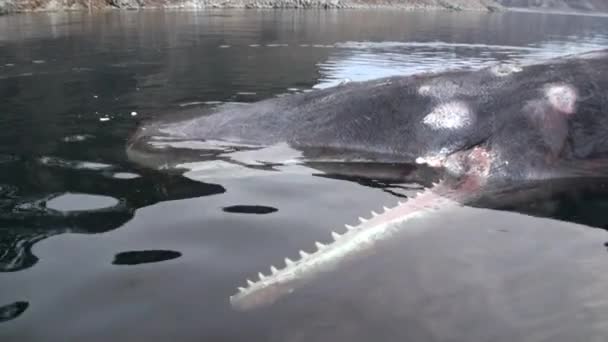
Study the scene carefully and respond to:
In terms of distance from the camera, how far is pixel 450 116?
5871mm

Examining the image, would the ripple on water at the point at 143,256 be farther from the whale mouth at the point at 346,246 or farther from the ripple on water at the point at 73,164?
the ripple on water at the point at 73,164

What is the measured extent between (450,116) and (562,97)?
3.43ft

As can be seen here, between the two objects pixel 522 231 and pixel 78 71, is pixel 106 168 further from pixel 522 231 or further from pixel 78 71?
pixel 78 71

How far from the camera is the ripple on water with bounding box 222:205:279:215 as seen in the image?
4973 millimetres

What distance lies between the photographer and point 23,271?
3.86 meters

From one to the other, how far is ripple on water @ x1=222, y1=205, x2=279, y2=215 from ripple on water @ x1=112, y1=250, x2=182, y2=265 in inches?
35.3

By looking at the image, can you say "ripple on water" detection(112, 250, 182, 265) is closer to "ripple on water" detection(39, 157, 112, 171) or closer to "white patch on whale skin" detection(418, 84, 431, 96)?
"ripple on water" detection(39, 157, 112, 171)

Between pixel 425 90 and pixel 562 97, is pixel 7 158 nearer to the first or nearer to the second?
pixel 425 90

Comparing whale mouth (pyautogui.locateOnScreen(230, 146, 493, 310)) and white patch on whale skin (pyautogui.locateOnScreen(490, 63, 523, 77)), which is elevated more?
white patch on whale skin (pyautogui.locateOnScreen(490, 63, 523, 77))

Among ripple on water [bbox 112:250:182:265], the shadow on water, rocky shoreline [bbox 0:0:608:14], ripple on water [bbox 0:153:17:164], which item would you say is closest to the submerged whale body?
the shadow on water

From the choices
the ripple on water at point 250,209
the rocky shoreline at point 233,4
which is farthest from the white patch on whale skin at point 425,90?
the rocky shoreline at point 233,4

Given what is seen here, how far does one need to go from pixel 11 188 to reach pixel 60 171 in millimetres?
565

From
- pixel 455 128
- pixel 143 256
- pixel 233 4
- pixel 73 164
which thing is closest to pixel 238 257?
pixel 143 256

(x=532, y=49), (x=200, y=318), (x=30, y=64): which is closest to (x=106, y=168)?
(x=200, y=318)
